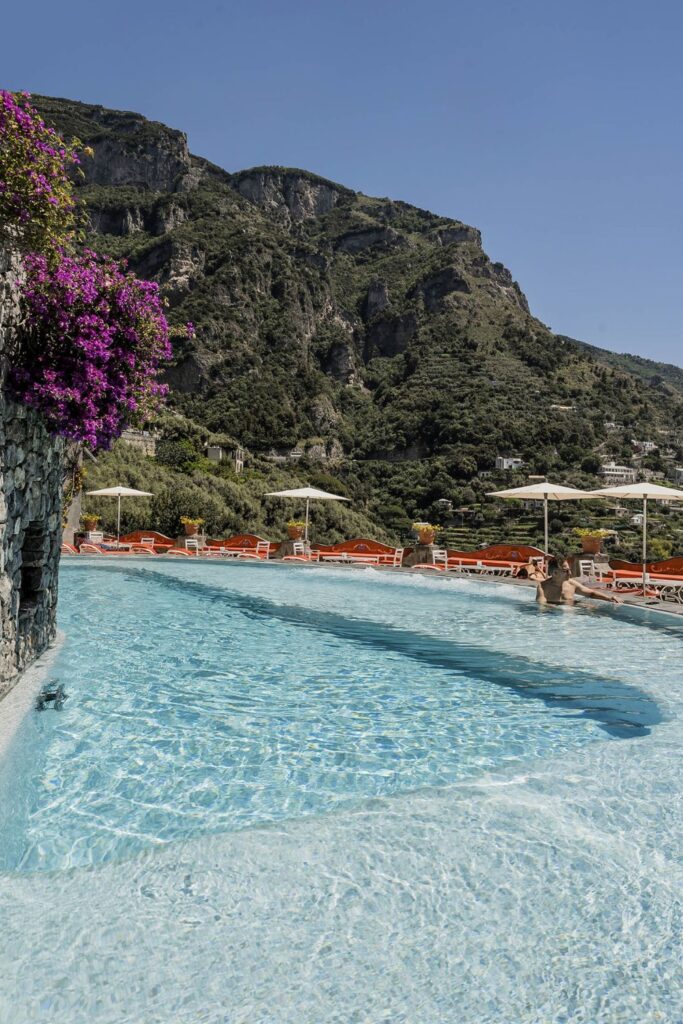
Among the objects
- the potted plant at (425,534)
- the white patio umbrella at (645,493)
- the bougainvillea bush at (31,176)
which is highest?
the bougainvillea bush at (31,176)

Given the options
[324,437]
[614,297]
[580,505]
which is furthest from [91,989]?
[324,437]

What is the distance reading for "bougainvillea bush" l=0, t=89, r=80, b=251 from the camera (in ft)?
12.3

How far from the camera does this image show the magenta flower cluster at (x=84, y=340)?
4.30m

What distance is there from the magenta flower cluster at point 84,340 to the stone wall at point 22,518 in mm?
144

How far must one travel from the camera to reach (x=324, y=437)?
76.4m

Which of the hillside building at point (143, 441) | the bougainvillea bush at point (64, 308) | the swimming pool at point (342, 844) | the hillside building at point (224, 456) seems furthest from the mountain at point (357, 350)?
the swimming pool at point (342, 844)

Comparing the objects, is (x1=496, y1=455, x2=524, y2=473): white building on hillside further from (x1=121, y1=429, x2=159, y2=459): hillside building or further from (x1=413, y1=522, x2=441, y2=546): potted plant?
(x1=413, y1=522, x2=441, y2=546): potted plant

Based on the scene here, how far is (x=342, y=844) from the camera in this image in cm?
287

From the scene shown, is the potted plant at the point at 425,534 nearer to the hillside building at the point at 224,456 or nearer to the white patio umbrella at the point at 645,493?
the white patio umbrella at the point at 645,493

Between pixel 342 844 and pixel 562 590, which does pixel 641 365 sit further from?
pixel 342 844

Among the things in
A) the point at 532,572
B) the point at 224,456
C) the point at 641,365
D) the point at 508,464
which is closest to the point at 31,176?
the point at 532,572

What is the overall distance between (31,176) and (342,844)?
13.6ft

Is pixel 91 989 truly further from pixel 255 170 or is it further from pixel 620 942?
pixel 255 170

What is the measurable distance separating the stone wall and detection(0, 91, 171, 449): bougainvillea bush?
162 millimetres
